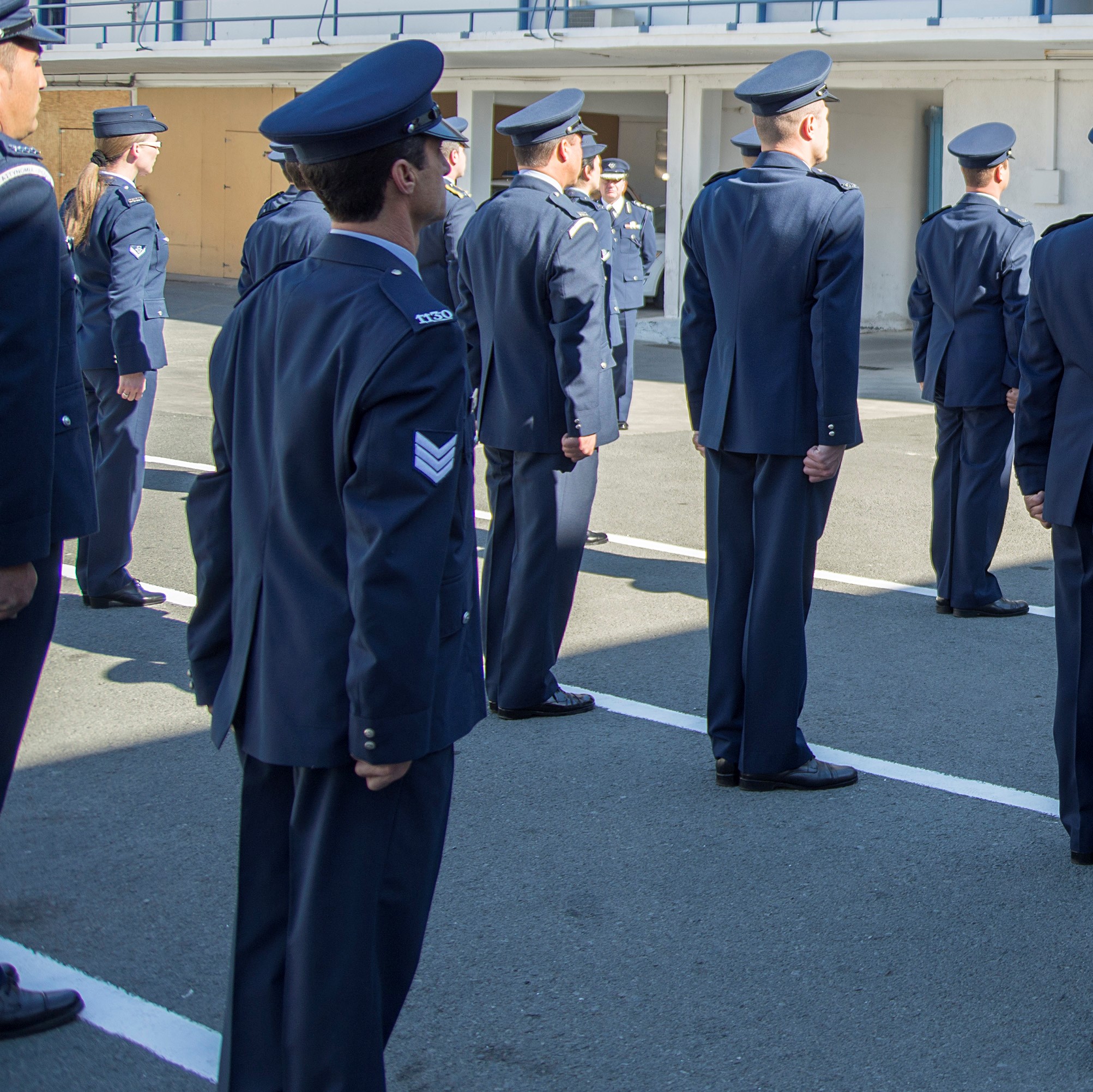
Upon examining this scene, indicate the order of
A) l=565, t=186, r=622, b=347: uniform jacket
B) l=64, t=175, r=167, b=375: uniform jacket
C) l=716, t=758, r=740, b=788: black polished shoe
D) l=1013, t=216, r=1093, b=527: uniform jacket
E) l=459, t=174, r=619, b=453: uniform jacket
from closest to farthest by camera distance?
1. l=1013, t=216, r=1093, b=527: uniform jacket
2. l=716, t=758, r=740, b=788: black polished shoe
3. l=459, t=174, r=619, b=453: uniform jacket
4. l=565, t=186, r=622, b=347: uniform jacket
5. l=64, t=175, r=167, b=375: uniform jacket

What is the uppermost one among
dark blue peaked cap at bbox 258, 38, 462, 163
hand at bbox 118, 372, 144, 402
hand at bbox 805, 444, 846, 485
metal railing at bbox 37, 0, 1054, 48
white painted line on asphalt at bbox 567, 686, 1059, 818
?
metal railing at bbox 37, 0, 1054, 48

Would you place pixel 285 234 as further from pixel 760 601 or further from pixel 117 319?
pixel 760 601

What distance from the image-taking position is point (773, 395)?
14.4ft

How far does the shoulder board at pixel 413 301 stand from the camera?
2.29 meters

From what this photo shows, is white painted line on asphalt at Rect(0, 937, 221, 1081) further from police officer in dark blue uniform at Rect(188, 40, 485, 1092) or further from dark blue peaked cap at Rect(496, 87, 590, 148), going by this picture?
dark blue peaked cap at Rect(496, 87, 590, 148)

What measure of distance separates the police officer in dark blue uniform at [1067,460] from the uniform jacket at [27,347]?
7.92 ft

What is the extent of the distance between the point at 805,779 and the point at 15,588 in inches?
97.7

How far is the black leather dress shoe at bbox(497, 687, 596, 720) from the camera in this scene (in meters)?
5.18

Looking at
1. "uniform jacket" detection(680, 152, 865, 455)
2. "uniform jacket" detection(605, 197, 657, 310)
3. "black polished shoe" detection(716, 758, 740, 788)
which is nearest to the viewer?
"uniform jacket" detection(680, 152, 865, 455)

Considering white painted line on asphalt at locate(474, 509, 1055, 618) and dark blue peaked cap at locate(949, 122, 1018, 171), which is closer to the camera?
dark blue peaked cap at locate(949, 122, 1018, 171)

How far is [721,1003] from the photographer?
127 inches

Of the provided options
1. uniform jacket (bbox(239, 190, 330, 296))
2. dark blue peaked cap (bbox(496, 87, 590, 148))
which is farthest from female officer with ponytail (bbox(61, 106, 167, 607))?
dark blue peaked cap (bbox(496, 87, 590, 148))

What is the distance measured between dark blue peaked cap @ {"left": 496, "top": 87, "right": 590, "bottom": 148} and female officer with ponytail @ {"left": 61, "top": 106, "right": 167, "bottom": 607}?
193 cm

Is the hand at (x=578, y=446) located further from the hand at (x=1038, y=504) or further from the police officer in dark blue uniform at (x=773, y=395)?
the hand at (x=1038, y=504)
